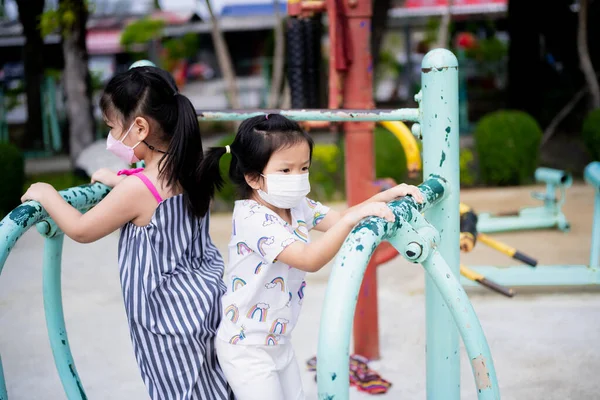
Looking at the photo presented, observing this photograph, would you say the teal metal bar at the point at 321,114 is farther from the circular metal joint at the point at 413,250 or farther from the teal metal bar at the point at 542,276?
the teal metal bar at the point at 542,276

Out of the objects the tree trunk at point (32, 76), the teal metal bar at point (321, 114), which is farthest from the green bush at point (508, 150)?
the tree trunk at point (32, 76)

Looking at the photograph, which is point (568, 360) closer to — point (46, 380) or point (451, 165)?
point (451, 165)

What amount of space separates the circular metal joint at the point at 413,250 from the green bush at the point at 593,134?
6.48 meters

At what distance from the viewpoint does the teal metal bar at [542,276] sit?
3.82m

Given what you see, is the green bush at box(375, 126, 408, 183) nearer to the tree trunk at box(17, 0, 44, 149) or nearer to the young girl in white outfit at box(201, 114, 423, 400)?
the tree trunk at box(17, 0, 44, 149)

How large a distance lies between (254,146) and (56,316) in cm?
78

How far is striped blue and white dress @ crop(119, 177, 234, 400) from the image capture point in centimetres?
172

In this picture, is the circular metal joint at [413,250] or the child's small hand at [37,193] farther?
the child's small hand at [37,193]

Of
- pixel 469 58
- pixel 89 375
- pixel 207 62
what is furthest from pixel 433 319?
pixel 207 62

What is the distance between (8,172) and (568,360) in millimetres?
4754

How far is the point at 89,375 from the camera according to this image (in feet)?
9.90

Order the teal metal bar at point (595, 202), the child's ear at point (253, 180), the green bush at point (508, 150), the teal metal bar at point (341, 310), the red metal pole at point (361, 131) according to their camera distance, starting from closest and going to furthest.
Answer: the teal metal bar at point (341, 310)
the child's ear at point (253, 180)
the red metal pole at point (361, 131)
the teal metal bar at point (595, 202)
the green bush at point (508, 150)

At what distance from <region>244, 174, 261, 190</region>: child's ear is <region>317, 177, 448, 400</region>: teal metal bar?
17.3 inches

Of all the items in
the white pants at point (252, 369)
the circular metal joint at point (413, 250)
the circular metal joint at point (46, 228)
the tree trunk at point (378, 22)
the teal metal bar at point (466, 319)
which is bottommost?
the white pants at point (252, 369)
